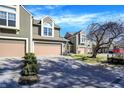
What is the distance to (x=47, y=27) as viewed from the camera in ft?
41.5

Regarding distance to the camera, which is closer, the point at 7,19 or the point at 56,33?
the point at 7,19

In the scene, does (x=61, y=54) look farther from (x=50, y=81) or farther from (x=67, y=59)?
(x=50, y=81)

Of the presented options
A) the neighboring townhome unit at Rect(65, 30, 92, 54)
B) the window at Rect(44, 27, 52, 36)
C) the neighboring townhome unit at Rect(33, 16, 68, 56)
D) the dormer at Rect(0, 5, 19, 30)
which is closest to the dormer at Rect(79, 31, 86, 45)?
the neighboring townhome unit at Rect(65, 30, 92, 54)

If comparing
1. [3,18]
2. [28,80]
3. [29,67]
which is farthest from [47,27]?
[28,80]

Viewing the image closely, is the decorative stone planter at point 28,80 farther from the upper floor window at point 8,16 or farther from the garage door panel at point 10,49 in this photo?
the upper floor window at point 8,16

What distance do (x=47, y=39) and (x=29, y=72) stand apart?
164 inches

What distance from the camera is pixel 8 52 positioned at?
10430 mm

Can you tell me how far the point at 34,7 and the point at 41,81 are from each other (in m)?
4.44

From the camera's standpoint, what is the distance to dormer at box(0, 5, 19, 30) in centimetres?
1180

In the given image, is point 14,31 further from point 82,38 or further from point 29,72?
point 82,38

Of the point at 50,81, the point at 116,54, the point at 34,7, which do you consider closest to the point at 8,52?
the point at 34,7

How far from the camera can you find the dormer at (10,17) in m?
11.8

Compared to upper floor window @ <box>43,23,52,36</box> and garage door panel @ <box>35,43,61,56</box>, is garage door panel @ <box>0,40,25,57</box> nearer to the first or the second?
garage door panel @ <box>35,43,61,56</box>

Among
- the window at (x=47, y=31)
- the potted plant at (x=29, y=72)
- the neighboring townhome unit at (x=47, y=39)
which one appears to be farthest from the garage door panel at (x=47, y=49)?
the potted plant at (x=29, y=72)
